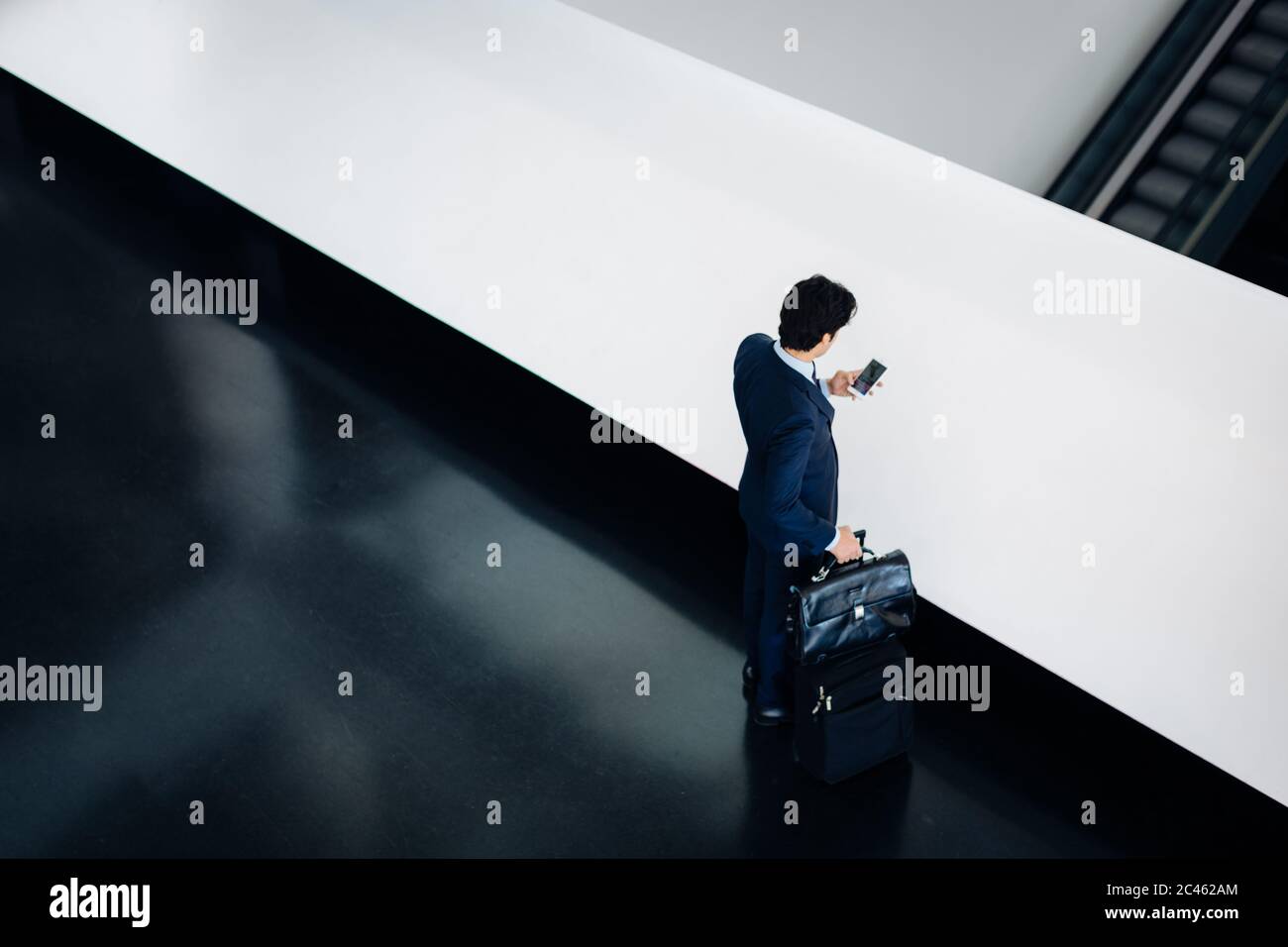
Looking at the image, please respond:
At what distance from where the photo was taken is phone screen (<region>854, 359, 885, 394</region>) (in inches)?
170

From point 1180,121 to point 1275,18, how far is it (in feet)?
3.13

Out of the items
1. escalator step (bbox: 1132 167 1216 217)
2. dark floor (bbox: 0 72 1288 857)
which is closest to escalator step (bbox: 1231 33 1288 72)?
escalator step (bbox: 1132 167 1216 217)

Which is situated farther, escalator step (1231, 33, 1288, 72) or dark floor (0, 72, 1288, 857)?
escalator step (1231, 33, 1288, 72)

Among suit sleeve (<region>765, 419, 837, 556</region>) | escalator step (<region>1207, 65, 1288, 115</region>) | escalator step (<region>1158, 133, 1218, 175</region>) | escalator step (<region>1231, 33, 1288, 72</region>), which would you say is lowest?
suit sleeve (<region>765, 419, 837, 556</region>)

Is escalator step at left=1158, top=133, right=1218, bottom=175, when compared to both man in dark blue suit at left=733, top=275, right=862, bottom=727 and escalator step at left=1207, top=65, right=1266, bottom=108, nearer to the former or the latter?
escalator step at left=1207, top=65, right=1266, bottom=108

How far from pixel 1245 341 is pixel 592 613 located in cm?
278

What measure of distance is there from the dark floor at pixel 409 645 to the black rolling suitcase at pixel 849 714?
0.12 meters

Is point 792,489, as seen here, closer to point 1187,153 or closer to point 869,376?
point 869,376

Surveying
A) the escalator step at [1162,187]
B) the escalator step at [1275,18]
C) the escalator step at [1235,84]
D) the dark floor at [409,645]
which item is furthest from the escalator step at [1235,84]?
the dark floor at [409,645]

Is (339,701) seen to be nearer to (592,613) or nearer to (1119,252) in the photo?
(592,613)

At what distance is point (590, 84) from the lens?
588 cm

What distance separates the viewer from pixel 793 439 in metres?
4.15

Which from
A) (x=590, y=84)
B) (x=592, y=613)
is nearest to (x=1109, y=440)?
(x=592, y=613)

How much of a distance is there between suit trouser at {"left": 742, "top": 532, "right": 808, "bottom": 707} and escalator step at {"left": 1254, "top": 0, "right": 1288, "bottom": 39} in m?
7.12
